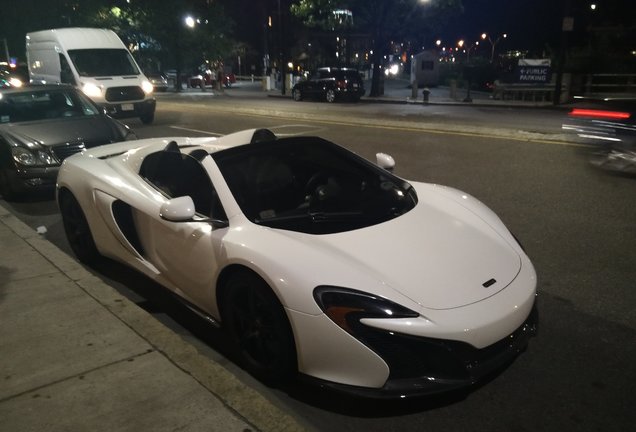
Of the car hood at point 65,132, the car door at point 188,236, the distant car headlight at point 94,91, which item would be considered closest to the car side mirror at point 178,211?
the car door at point 188,236

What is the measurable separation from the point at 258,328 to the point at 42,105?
7.03m

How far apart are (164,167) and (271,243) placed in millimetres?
1571

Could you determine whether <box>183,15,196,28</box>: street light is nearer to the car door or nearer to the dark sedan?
the dark sedan

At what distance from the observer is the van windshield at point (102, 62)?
51.8 feet

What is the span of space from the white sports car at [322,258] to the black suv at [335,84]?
2123 cm

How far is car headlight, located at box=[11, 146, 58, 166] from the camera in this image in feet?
23.7

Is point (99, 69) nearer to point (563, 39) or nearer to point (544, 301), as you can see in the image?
point (544, 301)

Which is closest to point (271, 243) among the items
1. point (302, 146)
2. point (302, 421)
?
point (302, 421)

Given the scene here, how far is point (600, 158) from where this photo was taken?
9.08m

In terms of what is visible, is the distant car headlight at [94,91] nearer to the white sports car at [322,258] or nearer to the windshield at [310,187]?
the white sports car at [322,258]

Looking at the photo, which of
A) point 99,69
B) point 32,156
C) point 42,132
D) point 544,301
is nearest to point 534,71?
point 99,69

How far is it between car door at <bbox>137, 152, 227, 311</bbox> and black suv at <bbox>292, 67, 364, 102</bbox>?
21.8 m

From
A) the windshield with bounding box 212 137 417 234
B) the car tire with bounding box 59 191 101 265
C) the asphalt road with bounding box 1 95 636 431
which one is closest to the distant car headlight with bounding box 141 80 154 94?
the asphalt road with bounding box 1 95 636 431

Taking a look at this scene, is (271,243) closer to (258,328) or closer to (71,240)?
(258,328)
